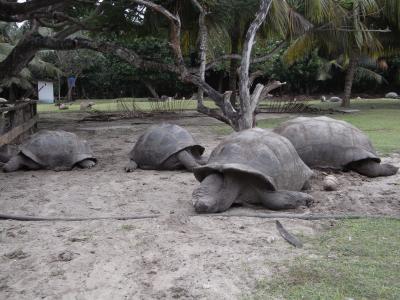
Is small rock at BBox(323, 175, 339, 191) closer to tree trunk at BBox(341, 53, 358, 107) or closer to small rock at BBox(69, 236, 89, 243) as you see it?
small rock at BBox(69, 236, 89, 243)

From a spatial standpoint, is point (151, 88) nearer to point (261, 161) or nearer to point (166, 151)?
point (166, 151)

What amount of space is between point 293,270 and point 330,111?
14251mm

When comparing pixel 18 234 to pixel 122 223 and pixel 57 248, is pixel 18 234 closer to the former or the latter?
pixel 57 248

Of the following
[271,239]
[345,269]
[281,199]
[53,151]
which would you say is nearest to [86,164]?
[53,151]

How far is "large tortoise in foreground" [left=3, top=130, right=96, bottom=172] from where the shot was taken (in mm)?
6750

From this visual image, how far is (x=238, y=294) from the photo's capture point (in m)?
2.80

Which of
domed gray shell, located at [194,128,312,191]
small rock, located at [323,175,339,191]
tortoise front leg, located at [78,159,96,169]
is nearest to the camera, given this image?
domed gray shell, located at [194,128,312,191]

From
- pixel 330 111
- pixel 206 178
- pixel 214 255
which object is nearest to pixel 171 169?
pixel 206 178

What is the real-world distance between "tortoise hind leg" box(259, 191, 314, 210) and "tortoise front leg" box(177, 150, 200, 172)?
1.95 m

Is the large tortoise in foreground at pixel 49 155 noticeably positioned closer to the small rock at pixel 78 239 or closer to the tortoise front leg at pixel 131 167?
the tortoise front leg at pixel 131 167

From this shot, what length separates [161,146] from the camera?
6.56 meters

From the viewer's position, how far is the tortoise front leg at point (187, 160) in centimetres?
643

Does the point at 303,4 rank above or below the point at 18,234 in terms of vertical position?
above

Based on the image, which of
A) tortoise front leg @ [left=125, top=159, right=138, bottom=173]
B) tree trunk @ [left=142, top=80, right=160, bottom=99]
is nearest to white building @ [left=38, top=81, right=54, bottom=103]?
tree trunk @ [left=142, top=80, right=160, bottom=99]
